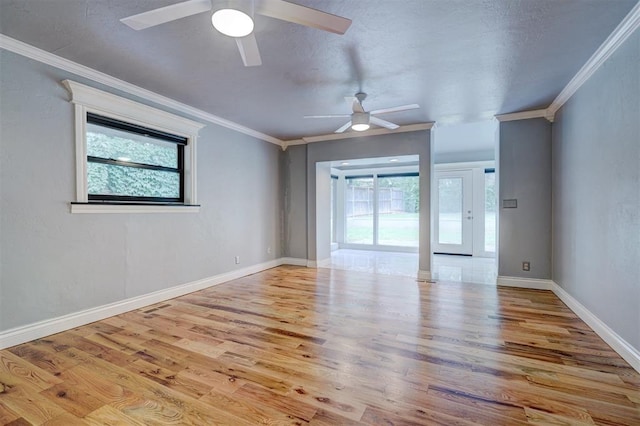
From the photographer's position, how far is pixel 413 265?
5.93 metres

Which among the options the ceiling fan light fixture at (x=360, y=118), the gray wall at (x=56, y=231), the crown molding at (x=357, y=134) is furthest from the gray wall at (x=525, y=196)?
the gray wall at (x=56, y=231)

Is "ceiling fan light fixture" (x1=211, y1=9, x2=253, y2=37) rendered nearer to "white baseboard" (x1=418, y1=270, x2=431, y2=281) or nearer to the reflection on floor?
"white baseboard" (x1=418, y1=270, x2=431, y2=281)

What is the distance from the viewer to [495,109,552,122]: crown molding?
403cm

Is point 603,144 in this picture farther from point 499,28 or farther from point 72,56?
point 72,56

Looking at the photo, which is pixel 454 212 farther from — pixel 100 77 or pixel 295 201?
pixel 100 77

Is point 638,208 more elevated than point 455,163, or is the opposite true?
point 455,163

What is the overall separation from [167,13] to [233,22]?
1.19ft

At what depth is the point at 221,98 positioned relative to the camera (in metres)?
3.58

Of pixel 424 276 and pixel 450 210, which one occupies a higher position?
pixel 450 210

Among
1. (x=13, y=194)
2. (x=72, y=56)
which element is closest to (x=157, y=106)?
(x=72, y=56)

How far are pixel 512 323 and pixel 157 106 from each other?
14.8 feet

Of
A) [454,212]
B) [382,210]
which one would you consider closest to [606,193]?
[454,212]

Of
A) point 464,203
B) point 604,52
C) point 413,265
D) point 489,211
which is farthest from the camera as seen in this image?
point 464,203

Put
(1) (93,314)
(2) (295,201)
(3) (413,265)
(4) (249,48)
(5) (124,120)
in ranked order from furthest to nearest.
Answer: (3) (413,265)
(2) (295,201)
(5) (124,120)
(1) (93,314)
(4) (249,48)
